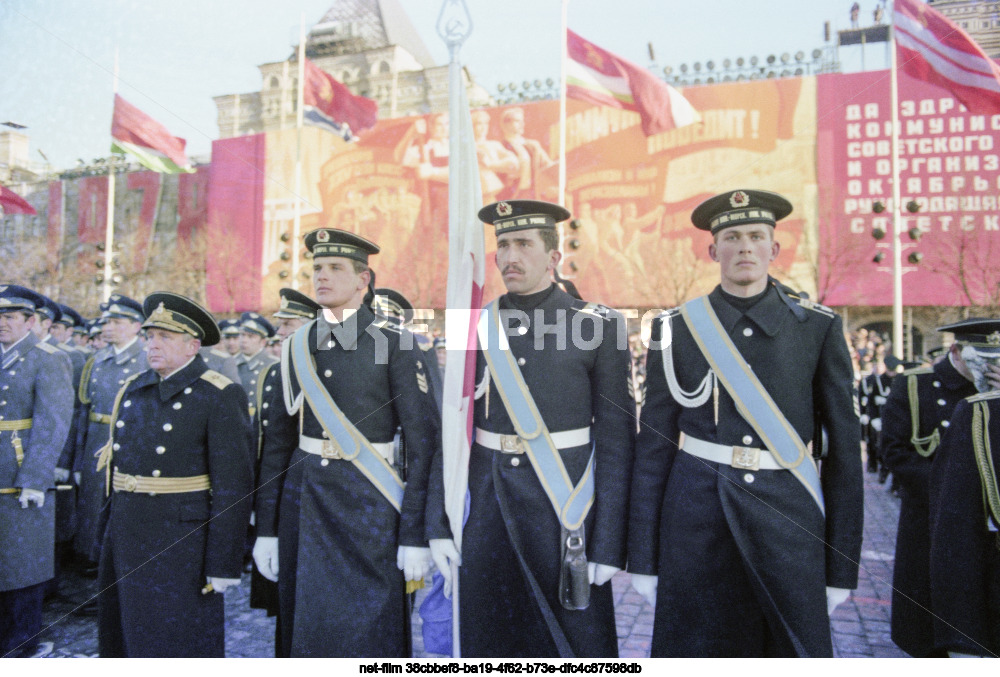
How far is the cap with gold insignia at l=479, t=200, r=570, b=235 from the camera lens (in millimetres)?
3117

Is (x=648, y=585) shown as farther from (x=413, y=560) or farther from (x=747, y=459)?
(x=413, y=560)

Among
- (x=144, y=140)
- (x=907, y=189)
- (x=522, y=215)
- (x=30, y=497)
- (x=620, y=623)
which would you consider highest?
(x=907, y=189)

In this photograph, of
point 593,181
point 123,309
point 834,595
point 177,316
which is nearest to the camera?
point 834,595

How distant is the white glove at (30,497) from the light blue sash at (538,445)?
3147 millimetres

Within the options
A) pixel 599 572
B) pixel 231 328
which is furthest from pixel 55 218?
pixel 599 572

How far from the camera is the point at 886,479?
1079 cm

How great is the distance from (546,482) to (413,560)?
0.72 m

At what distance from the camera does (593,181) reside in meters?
30.5

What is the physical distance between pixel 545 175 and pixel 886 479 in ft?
76.5

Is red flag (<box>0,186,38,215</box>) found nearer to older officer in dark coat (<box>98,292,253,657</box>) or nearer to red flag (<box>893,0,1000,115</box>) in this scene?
older officer in dark coat (<box>98,292,253,657</box>)

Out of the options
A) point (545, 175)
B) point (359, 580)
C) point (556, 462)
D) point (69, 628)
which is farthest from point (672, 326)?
point (545, 175)

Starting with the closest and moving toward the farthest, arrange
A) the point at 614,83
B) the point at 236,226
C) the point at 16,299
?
1. the point at 16,299
2. the point at 614,83
3. the point at 236,226

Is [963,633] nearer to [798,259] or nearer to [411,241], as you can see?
[798,259]

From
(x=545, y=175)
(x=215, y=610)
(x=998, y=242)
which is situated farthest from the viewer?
(x=545, y=175)
